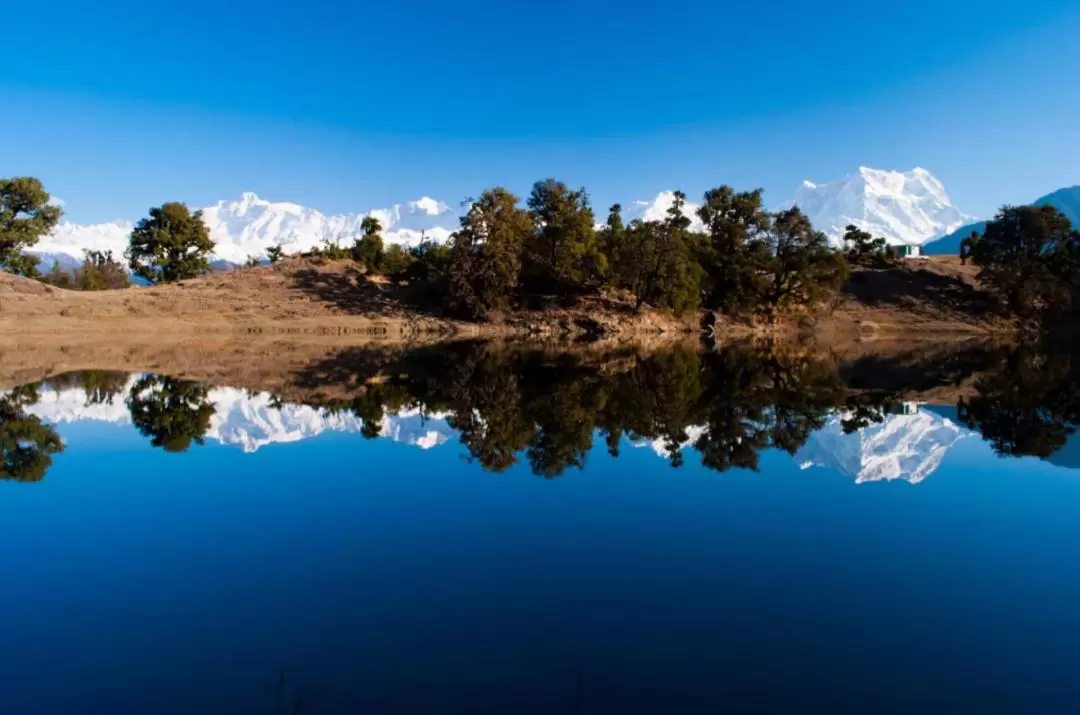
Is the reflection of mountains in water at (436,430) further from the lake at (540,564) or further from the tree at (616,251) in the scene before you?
the tree at (616,251)

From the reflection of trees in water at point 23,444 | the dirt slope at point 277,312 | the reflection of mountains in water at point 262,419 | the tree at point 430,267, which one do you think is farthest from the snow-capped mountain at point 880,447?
the tree at point 430,267

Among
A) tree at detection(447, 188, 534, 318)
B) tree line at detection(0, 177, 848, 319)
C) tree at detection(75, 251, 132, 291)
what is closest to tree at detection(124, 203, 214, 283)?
tree line at detection(0, 177, 848, 319)

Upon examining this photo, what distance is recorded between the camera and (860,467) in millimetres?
18609

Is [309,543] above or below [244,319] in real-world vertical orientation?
below

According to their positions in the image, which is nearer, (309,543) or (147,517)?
(309,543)

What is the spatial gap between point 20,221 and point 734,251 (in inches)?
3540

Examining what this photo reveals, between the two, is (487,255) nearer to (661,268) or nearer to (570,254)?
(570,254)

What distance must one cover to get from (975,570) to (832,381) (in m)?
30.0

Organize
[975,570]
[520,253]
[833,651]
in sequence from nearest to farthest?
[833,651]
[975,570]
[520,253]

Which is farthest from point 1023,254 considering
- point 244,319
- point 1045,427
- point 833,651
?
point 833,651

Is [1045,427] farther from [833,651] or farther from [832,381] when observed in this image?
[833,651]

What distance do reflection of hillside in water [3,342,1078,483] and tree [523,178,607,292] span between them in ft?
138

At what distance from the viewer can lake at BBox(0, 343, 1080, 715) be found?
7.77 m

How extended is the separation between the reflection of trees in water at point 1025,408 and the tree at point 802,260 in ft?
136
